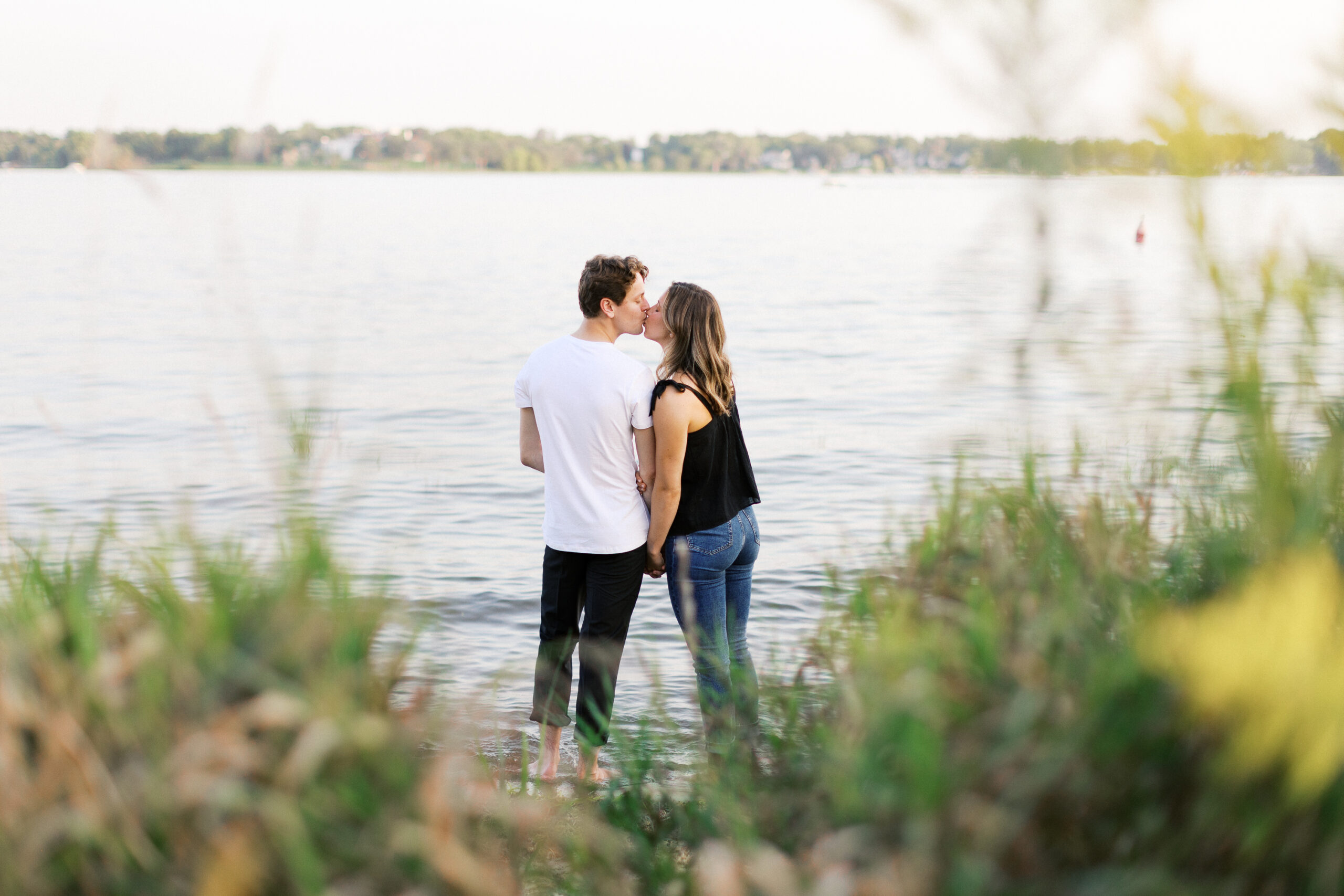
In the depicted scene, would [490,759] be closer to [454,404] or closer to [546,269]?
[454,404]

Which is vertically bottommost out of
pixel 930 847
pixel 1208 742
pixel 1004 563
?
pixel 930 847

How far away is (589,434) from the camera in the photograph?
477 cm

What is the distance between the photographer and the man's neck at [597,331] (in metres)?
4.81

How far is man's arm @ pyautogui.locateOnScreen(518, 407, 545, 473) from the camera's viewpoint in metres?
5.03

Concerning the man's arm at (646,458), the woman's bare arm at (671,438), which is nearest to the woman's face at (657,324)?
the woman's bare arm at (671,438)

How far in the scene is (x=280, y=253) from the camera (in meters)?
42.1

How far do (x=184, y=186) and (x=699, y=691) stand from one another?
6.59ft

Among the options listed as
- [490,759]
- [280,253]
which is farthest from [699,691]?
[280,253]

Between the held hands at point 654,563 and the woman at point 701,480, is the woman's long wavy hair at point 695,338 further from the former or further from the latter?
the held hands at point 654,563

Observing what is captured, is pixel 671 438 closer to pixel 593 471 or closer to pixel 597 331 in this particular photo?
pixel 593 471

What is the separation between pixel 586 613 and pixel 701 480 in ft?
2.59

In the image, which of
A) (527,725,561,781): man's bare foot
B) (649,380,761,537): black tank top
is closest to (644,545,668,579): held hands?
(649,380,761,537): black tank top

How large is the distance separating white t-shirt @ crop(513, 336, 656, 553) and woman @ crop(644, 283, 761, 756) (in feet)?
0.41

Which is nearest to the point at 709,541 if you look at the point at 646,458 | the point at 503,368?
the point at 646,458
